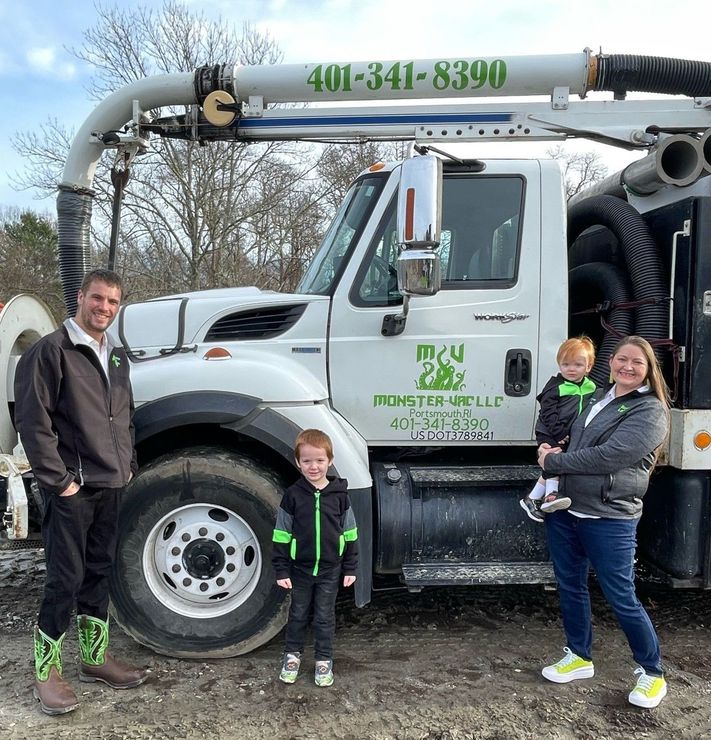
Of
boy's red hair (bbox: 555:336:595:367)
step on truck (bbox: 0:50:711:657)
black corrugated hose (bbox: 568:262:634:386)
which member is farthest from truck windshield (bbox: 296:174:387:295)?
black corrugated hose (bbox: 568:262:634:386)

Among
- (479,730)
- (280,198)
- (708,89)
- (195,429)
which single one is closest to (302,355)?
(195,429)

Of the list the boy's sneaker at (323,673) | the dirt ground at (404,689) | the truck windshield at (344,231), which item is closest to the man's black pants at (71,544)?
the dirt ground at (404,689)

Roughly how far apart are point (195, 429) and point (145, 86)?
229 cm

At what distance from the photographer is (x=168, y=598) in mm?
3480

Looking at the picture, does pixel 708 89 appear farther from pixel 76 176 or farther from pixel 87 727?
pixel 87 727

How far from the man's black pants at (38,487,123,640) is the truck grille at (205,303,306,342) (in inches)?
41.6

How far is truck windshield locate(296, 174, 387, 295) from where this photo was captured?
3.72m

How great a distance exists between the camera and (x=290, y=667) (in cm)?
323

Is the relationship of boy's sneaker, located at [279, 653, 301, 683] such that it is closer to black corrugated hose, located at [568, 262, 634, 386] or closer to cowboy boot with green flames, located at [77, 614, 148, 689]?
cowboy boot with green flames, located at [77, 614, 148, 689]

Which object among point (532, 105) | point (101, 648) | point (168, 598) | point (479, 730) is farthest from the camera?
point (532, 105)

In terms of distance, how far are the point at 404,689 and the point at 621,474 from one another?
59.7 inches

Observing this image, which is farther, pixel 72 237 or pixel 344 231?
pixel 72 237

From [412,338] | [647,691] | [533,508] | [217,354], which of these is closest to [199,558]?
[217,354]

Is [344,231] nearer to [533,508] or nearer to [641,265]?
[641,265]
